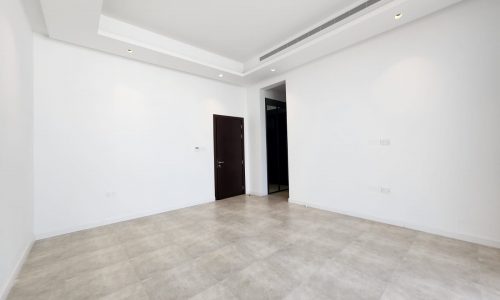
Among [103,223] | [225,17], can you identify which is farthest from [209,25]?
[103,223]

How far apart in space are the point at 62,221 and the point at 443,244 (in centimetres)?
594

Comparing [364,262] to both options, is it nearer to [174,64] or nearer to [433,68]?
[433,68]

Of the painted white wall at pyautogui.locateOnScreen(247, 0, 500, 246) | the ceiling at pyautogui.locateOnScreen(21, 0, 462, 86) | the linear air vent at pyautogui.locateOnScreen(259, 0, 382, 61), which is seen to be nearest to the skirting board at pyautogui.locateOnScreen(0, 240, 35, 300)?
the ceiling at pyautogui.locateOnScreen(21, 0, 462, 86)

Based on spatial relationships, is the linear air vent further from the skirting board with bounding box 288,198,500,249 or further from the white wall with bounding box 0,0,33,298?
the white wall with bounding box 0,0,33,298

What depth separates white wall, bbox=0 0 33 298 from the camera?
208 cm

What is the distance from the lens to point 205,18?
378 cm

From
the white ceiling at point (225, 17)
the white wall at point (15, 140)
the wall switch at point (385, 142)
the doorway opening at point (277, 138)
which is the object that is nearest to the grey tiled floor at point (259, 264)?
the white wall at point (15, 140)

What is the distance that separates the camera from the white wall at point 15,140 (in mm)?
2078

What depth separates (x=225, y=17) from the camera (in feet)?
12.4

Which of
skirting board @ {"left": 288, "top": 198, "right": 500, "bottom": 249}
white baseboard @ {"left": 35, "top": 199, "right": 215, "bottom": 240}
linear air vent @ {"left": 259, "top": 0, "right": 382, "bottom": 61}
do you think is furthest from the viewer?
white baseboard @ {"left": 35, "top": 199, "right": 215, "bottom": 240}

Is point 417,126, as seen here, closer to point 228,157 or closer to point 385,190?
point 385,190

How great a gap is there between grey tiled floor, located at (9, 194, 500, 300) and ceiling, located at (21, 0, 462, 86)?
334 cm

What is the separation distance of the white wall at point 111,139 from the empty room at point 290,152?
0.08 feet

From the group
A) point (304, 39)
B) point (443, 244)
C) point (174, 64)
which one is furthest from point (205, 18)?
point (443, 244)
